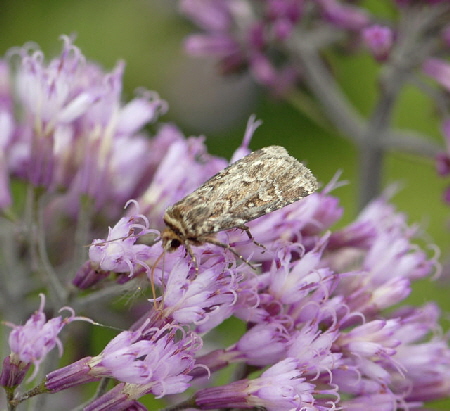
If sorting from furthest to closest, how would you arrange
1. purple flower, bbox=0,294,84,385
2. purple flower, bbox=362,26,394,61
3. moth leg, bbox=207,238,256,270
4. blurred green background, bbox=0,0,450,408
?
blurred green background, bbox=0,0,450,408, purple flower, bbox=362,26,394,61, moth leg, bbox=207,238,256,270, purple flower, bbox=0,294,84,385

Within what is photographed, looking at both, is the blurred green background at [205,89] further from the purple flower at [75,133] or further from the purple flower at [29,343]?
the purple flower at [29,343]

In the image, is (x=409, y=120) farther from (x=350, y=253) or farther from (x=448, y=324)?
(x=350, y=253)

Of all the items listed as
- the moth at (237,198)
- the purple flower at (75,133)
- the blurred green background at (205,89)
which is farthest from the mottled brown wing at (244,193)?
the blurred green background at (205,89)

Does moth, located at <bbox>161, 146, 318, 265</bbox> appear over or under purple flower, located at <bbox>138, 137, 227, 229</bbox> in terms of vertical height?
under

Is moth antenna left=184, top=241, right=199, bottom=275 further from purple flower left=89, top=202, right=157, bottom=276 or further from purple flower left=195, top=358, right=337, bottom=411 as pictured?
purple flower left=195, top=358, right=337, bottom=411

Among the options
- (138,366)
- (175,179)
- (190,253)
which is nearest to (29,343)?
(138,366)

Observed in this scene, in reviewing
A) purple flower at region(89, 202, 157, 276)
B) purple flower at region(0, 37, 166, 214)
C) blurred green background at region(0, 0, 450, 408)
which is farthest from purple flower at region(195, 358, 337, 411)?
blurred green background at region(0, 0, 450, 408)

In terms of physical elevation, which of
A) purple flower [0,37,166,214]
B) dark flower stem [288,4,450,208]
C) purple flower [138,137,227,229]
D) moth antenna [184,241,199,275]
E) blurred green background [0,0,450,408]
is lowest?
moth antenna [184,241,199,275]
